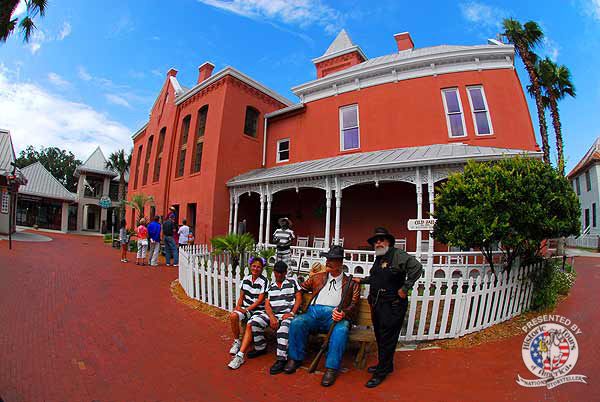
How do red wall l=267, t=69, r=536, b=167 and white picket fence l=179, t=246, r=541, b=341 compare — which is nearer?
white picket fence l=179, t=246, r=541, b=341

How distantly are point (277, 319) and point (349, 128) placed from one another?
10841mm

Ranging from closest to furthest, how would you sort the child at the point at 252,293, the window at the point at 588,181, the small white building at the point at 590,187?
the child at the point at 252,293 < the small white building at the point at 590,187 < the window at the point at 588,181

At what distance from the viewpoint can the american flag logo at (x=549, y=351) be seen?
3759mm

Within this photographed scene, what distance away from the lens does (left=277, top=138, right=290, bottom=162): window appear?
1568cm

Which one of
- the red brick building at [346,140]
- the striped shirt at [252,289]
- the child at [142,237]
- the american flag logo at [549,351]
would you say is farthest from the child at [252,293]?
the child at [142,237]

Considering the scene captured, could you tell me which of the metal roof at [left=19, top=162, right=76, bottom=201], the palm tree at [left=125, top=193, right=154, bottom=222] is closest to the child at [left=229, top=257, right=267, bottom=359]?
the palm tree at [left=125, top=193, right=154, bottom=222]

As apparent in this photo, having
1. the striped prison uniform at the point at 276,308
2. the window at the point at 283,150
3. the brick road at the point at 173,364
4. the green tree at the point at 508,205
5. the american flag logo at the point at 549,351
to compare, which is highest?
the window at the point at 283,150

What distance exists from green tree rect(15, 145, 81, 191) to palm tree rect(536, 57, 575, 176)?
2330 inches

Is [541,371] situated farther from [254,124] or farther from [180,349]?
[254,124]

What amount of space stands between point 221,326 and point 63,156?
6111 centimetres

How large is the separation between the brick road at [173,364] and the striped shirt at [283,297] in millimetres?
638

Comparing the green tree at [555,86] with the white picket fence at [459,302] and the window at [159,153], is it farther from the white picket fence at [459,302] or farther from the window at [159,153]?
the window at [159,153]

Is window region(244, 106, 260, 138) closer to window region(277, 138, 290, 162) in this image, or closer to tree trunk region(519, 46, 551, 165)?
window region(277, 138, 290, 162)

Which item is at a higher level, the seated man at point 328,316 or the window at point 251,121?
the window at point 251,121
